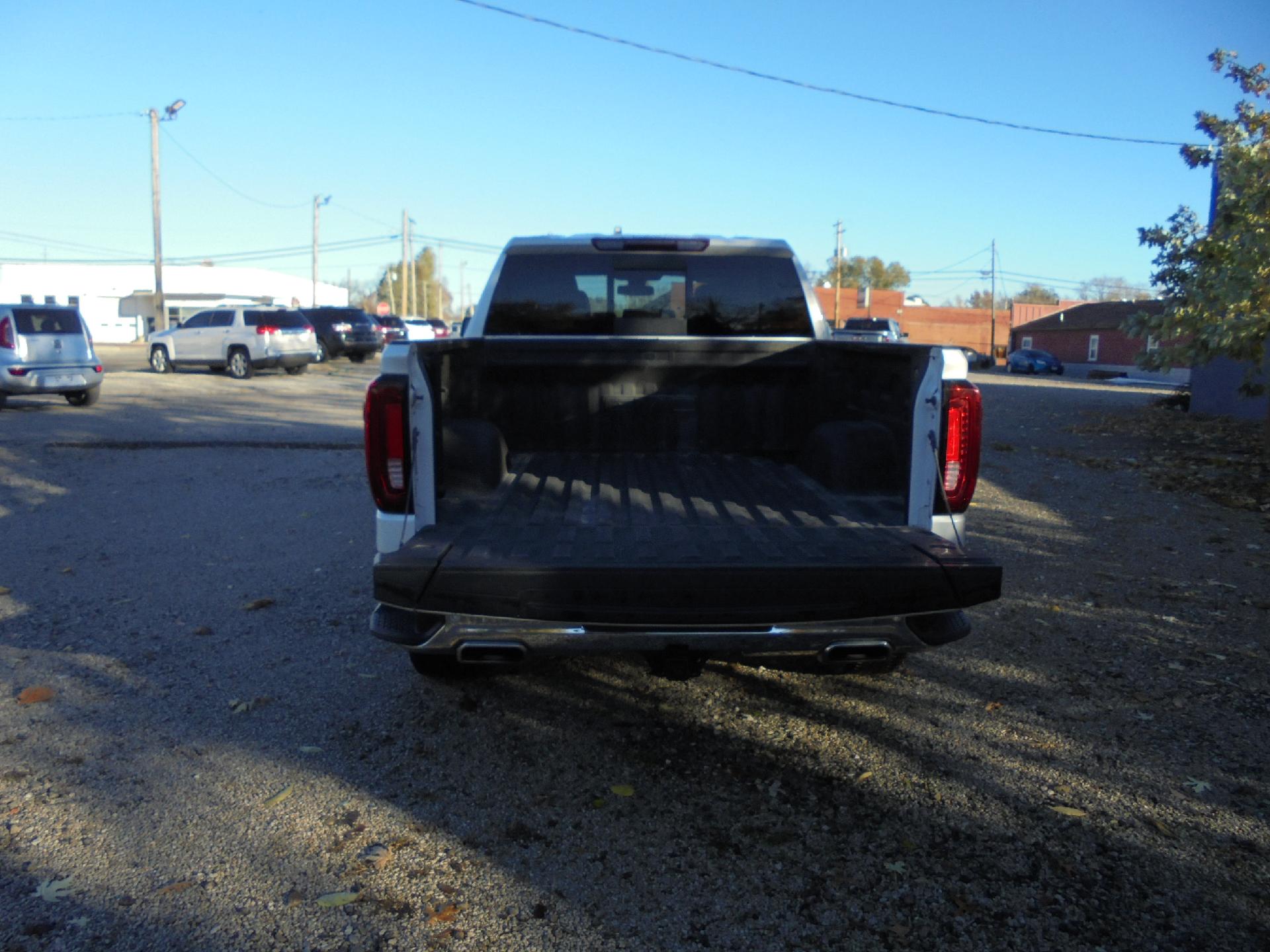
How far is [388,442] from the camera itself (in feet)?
12.4

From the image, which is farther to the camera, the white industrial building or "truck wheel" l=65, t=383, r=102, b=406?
the white industrial building

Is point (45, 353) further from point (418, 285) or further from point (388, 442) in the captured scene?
point (418, 285)

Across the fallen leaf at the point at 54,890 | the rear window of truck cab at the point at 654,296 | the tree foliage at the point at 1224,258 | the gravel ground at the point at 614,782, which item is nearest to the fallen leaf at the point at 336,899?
the gravel ground at the point at 614,782

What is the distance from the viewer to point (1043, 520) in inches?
344

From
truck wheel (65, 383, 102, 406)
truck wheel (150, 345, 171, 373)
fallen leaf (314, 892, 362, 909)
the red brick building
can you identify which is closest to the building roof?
the red brick building

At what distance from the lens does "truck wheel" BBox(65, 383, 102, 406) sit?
17.4 m

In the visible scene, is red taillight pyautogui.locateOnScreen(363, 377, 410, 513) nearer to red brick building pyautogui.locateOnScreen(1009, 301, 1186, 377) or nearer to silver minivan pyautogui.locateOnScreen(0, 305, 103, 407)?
silver minivan pyautogui.locateOnScreen(0, 305, 103, 407)

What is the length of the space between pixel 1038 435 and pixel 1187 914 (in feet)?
47.6

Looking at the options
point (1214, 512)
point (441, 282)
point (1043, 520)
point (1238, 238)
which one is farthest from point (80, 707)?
point (441, 282)

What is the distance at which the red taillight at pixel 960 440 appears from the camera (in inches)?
149

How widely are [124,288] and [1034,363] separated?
2647 inches

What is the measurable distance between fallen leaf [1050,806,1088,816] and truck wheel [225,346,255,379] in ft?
83.4

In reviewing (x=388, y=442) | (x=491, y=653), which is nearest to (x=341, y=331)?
(x=388, y=442)

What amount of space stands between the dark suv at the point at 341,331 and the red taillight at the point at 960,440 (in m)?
31.0
